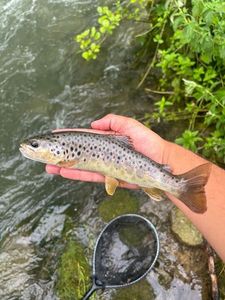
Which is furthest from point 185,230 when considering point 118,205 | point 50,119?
point 50,119

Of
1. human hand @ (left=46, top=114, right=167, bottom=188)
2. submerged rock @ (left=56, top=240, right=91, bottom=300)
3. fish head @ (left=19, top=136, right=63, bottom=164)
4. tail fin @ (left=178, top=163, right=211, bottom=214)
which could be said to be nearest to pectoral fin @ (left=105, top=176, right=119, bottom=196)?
human hand @ (left=46, top=114, right=167, bottom=188)

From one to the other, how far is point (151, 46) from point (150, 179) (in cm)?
316

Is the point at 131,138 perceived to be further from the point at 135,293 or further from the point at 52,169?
the point at 135,293

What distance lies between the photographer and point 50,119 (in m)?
5.64

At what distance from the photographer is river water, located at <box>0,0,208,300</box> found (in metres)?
4.21

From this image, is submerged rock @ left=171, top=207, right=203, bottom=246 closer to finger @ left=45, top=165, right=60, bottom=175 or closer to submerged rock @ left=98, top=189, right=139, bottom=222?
submerged rock @ left=98, top=189, right=139, bottom=222

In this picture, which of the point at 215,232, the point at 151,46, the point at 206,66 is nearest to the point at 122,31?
the point at 151,46

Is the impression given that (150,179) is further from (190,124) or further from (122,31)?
(122,31)

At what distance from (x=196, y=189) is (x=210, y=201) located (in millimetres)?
167

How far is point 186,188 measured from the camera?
127 inches

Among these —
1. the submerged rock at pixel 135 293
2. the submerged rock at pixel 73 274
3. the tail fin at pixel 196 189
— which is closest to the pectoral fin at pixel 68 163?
the tail fin at pixel 196 189

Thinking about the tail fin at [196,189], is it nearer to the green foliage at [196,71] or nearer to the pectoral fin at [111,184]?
the pectoral fin at [111,184]

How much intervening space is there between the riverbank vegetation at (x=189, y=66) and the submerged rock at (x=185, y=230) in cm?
68

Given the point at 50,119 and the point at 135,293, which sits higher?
the point at 50,119
